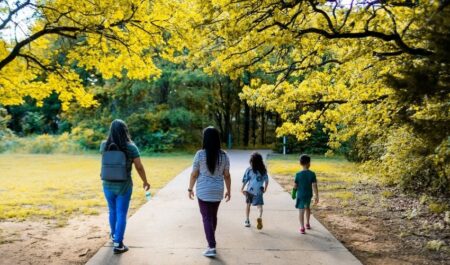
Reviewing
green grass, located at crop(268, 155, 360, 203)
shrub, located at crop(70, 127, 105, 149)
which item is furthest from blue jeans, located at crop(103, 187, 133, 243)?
shrub, located at crop(70, 127, 105, 149)

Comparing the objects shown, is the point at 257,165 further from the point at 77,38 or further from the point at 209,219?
the point at 77,38

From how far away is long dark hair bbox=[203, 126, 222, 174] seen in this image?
6.02m

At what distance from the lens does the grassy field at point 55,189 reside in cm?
967

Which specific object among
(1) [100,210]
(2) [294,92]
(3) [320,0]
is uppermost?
(3) [320,0]

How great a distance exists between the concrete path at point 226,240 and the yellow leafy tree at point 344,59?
1991mm

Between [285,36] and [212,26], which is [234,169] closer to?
[212,26]

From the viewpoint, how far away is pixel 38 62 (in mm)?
9000

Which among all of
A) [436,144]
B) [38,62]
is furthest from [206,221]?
[38,62]

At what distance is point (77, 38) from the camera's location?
30.0 feet

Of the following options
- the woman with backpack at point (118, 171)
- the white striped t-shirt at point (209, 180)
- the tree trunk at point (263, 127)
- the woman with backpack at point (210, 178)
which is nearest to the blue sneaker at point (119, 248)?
the woman with backpack at point (118, 171)

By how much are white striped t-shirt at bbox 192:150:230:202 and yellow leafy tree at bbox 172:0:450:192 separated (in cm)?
226

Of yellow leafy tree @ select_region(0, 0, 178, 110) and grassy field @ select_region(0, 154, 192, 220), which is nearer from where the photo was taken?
yellow leafy tree @ select_region(0, 0, 178, 110)

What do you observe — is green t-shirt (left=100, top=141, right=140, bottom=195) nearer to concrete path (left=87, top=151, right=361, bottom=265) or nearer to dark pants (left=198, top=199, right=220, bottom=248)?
concrete path (left=87, top=151, right=361, bottom=265)

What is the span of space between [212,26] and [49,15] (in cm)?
315
